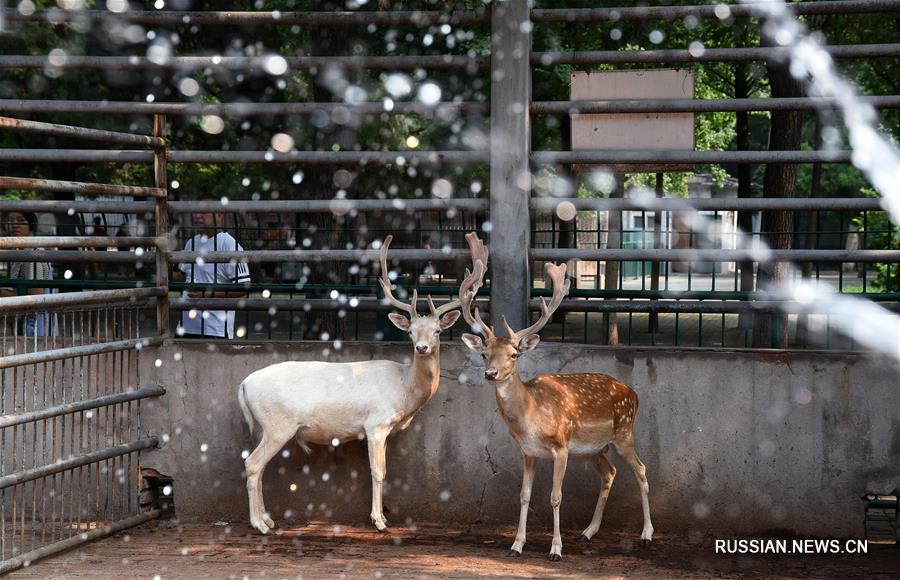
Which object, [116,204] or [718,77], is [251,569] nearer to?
[116,204]

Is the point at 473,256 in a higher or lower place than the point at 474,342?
higher

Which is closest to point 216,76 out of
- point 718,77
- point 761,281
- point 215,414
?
point 718,77

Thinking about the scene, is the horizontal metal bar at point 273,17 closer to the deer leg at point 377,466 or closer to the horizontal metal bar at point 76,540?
the deer leg at point 377,466

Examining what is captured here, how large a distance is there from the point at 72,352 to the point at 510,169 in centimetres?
326

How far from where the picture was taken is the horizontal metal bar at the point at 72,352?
268 inches

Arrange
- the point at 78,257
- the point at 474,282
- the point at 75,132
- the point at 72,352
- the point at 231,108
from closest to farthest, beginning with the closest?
the point at 72,352 < the point at 75,132 < the point at 474,282 < the point at 231,108 < the point at 78,257

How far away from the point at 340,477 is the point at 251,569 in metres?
1.53

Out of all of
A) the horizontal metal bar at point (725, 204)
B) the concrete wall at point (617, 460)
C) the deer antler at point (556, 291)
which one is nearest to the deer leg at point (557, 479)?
the concrete wall at point (617, 460)

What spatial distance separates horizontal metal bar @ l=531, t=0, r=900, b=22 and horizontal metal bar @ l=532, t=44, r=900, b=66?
0.79ft

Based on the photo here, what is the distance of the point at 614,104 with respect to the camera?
823cm

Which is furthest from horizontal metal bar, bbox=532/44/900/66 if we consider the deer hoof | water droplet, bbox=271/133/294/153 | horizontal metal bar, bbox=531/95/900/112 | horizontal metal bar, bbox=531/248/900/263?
water droplet, bbox=271/133/294/153

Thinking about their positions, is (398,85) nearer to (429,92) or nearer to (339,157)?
(429,92)

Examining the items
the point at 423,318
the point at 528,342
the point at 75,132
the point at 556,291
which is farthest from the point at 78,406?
the point at 556,291

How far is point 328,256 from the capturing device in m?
8.27
